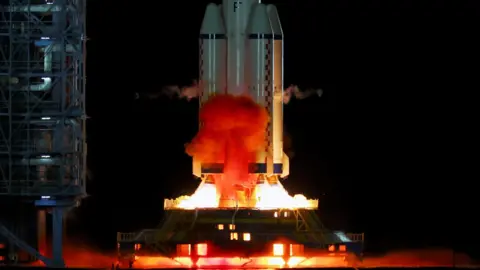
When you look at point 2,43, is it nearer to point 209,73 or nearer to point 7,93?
point 7,93

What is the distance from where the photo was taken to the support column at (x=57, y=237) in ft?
142

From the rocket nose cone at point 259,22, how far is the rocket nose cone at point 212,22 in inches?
45.5

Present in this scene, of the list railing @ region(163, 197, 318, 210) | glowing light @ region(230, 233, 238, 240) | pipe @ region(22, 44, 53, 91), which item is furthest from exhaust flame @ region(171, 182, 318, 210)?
pipe @ region(22, 44, 53, 91)

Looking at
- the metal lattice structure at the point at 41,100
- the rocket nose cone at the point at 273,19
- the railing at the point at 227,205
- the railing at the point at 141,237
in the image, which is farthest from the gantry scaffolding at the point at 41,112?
the rocket nose cone at the point at 273,19

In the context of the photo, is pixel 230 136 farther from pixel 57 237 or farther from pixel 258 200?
pixel 57 237

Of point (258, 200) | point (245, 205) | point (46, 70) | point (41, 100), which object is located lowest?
point (245, 205)

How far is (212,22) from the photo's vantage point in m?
45.6

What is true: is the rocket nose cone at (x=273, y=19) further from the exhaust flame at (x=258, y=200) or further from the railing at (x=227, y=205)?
the railing at (x=227, y=205)

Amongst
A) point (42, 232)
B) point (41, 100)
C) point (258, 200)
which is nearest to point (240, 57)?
point (258, 200)

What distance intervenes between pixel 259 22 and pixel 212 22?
181 centimetres

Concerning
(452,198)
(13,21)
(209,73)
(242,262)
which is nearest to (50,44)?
(13,21)

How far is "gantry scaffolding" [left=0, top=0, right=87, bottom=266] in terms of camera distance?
43156 mm

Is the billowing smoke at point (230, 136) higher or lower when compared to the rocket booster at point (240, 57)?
lower

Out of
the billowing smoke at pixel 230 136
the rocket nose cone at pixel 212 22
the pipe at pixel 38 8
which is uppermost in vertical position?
the pipe at pixel 38 8
